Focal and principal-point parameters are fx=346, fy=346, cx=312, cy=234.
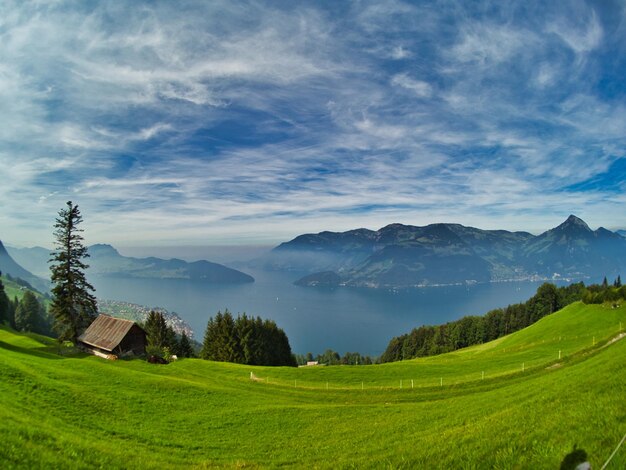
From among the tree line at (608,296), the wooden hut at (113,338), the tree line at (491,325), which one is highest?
the tree line at (608,296)

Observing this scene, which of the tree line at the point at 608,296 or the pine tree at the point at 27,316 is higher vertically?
the tree line at the point at 608,296

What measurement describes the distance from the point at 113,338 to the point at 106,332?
236 centimetres

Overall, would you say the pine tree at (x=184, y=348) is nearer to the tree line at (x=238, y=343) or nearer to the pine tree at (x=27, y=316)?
the tree line at (x=238, y=343)

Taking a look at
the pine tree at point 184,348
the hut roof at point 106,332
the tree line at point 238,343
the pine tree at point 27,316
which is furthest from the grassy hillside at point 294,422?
the pine tree at point 27,316

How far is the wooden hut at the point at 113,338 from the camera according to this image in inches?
1784

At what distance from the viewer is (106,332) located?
156 feet

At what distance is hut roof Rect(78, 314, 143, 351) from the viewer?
45.7 meters

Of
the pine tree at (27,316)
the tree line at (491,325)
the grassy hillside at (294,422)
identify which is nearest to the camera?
the grassy hillside at (294,422)

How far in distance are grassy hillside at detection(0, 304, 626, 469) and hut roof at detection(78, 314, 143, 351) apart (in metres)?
12.1

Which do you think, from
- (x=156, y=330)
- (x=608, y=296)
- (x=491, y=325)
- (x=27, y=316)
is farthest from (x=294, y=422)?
(x=491, y=325)

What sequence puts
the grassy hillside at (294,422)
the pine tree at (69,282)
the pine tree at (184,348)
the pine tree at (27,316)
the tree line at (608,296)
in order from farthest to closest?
the pine tree at (27,316)
the pine tree at (184,348)
the tree line at (608,296)
the pine tree at (69,282)
the grassy hillside at (294,422)

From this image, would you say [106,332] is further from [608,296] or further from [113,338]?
[608,296]

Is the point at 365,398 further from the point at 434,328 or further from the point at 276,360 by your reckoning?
the point at 434,328

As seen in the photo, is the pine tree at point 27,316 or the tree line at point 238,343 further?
the pine tree at point 27,316
